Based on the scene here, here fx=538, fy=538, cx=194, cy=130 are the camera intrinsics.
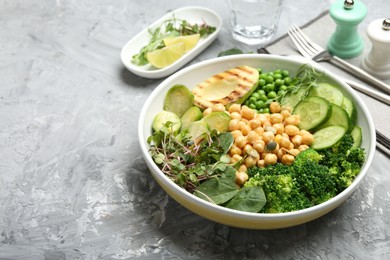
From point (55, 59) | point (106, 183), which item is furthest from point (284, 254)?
point (55, 59)

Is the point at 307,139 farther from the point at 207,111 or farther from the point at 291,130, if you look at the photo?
the point at 207,111

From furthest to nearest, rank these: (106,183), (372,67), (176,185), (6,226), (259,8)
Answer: (259,8) < (372,67) < (106,183) < (6,226) < (176,185)

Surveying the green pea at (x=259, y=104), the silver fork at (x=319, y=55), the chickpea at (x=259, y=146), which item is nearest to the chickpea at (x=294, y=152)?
the chickpea at (x=259, y=146)

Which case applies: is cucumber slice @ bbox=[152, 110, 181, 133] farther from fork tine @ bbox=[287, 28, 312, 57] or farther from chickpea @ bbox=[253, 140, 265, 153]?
fork tine @ bbox=[287, 28, 312, 57]

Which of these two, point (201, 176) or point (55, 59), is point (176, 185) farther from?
point (55, 59)

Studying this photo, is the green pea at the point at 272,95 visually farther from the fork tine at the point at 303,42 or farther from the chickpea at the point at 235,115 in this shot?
the fork tine at the point at 303,42

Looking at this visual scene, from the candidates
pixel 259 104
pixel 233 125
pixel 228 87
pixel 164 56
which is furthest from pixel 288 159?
pixel 164 56
